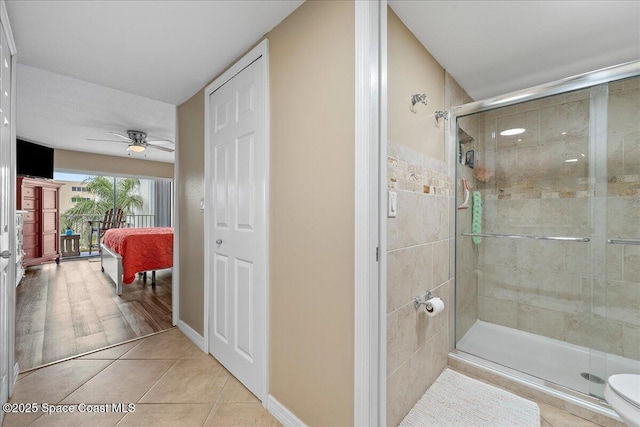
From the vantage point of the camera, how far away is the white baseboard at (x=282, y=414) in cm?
143

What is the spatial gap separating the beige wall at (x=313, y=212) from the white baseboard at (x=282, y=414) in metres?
0.03

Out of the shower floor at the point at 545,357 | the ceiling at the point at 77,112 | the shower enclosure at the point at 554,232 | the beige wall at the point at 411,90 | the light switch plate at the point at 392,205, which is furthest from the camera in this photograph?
the ceiling at the point at 77,112

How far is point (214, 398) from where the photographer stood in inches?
67.6

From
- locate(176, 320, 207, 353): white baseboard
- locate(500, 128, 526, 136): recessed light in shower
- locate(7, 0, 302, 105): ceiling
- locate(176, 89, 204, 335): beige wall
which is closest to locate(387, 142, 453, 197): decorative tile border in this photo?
locate(500, 128, 526, 136): recessed light in shower

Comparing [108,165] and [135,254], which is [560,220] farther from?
[108,165]

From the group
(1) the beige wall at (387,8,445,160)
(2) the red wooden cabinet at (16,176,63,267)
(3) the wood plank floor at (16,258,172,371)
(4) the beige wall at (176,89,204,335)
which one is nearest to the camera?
(1) the beige wall at (387,8,445,160)

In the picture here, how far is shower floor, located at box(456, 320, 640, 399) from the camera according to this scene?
170 cm

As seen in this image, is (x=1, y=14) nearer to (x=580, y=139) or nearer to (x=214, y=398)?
(x=214, y=398)

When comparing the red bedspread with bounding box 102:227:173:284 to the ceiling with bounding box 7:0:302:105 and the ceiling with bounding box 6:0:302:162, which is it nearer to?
the ceiling with bounding box 6:0:302:162

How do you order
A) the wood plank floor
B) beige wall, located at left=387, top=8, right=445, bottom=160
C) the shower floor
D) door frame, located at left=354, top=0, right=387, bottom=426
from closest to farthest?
door frame, located at left=354, top=0, right=387, bottom=426 → beige wall, located at left=387, top=8, right=445, bottom=160 → the shower floor → the wood plank floor

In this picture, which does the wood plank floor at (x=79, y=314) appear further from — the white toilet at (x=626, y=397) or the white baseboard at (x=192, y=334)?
the white toilet at (x=626, y=397)

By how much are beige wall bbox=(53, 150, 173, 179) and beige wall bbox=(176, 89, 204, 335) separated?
4396 mm

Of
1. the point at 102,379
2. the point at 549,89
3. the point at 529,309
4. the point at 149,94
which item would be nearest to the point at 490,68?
the point at 549,89

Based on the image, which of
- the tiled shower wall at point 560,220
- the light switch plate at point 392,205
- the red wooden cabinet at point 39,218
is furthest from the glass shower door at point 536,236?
the red wooden cabinet at point 39,218
